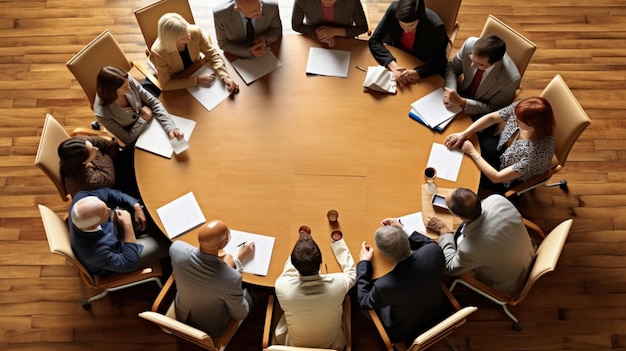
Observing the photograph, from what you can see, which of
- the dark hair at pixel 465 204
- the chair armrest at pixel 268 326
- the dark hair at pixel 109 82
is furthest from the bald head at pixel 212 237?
the dark hair at pixel 465 204

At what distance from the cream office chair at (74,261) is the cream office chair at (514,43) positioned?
3108 millimetres

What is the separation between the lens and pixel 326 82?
406cm

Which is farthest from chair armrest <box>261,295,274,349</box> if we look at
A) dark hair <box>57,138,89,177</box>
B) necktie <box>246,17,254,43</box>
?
necktie <box>246,17,254,43</box>

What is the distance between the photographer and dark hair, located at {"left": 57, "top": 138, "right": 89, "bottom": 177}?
353 centimetres

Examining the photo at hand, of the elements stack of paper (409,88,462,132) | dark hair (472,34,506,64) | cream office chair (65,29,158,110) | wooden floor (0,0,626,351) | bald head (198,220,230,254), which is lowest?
wooden floor (0,0,626,351)

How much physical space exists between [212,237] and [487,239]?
174cm

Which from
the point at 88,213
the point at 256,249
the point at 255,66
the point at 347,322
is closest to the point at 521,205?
the point at 347,322

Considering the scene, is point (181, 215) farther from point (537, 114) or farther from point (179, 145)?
point (537, 114)

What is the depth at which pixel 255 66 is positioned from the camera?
4.11m

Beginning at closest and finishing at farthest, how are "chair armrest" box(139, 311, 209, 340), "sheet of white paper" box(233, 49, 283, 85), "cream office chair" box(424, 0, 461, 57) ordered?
"chair armrest" box(139, 311, 209, 340), "sheet of white paper" box(233, 49, 283, 85), "cream office chair" box(424, 0, 461, 57)

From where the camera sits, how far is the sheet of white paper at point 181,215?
3.54 meters

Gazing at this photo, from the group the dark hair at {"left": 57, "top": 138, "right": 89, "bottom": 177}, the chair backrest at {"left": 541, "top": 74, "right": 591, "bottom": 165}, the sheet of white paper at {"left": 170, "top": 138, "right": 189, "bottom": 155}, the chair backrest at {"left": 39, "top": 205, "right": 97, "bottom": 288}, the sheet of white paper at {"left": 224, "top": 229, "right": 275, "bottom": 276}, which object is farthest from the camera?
the sheet of white paper at {"left": 170, "top": 138, "right": 189, "bottom": 155}

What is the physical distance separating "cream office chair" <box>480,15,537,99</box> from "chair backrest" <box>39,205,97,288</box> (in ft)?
11.3

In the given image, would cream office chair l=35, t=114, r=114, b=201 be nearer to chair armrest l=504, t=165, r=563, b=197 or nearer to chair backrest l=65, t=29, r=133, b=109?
chair backrest l=65, t=29, r=133, b=109
